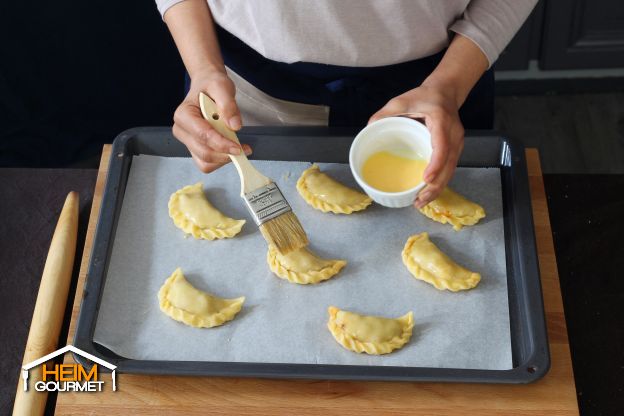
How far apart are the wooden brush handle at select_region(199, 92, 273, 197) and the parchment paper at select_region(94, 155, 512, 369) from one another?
0.20 meters

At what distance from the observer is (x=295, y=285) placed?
1.74 metres

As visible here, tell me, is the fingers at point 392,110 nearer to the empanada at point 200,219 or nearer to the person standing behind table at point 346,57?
the person standing behind table at point 346,57

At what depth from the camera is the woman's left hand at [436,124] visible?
1580mm

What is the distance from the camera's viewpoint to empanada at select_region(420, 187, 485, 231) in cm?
183

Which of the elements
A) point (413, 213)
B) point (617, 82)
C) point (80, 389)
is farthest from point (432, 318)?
point (617, 82)

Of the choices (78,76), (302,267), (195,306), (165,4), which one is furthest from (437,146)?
(78,76)

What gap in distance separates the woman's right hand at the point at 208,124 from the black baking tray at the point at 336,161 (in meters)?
0.22

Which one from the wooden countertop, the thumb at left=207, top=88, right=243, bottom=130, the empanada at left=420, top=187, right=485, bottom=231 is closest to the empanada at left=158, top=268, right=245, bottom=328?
the wooden countertop

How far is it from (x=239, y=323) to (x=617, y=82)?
2451mm

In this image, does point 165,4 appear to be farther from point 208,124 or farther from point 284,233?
point 284,233

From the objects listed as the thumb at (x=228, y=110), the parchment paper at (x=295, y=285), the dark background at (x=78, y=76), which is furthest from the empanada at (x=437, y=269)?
the dark background at (x=78, y=76)

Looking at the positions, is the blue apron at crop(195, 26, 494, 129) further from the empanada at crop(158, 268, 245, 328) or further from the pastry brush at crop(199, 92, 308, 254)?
the empanada at crop(158, 268, 245, 328)

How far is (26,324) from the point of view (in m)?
1.73

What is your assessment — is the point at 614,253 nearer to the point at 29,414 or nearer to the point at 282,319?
the point at 282,319
